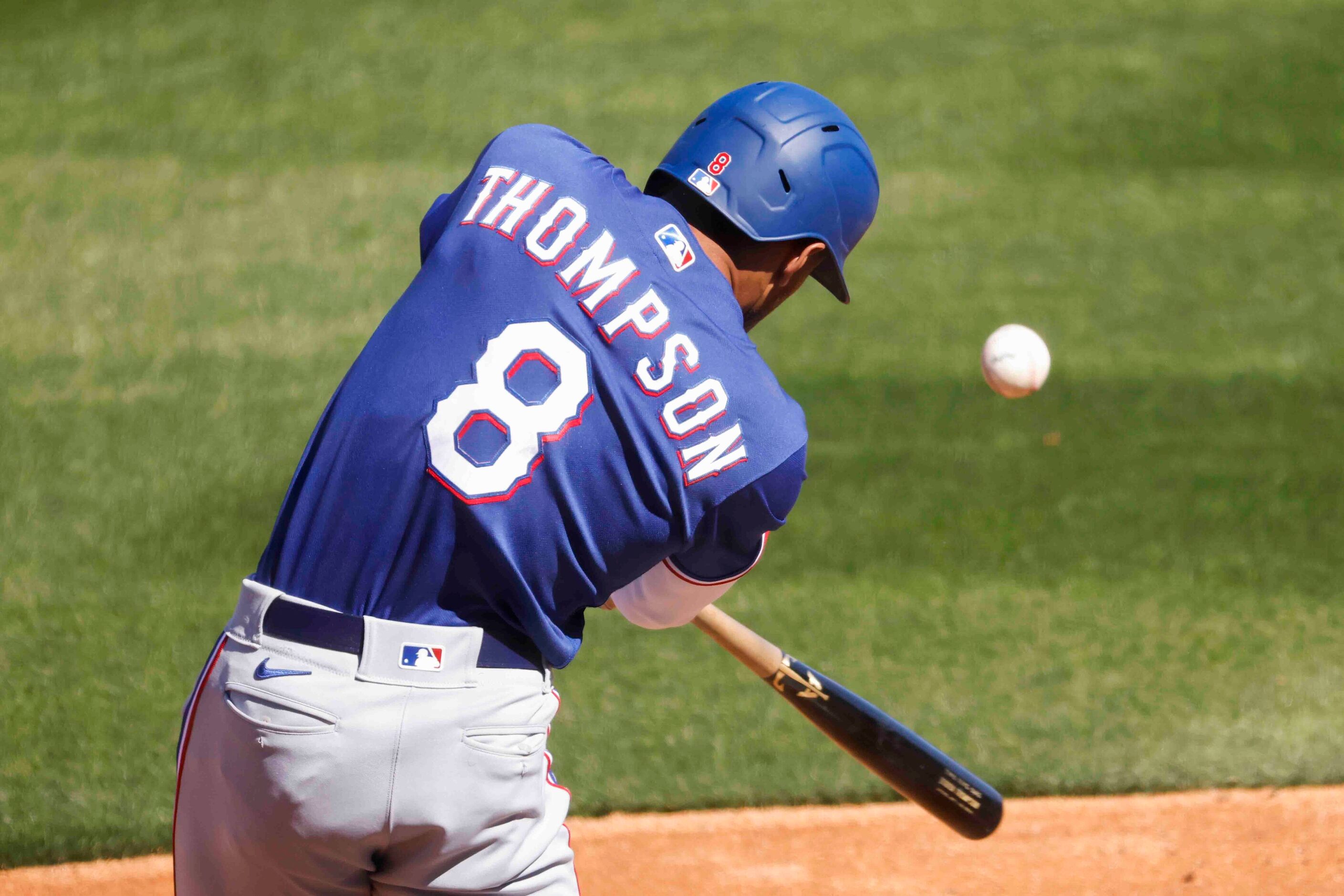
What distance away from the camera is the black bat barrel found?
3.62 metres

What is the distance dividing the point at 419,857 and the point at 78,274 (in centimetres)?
659

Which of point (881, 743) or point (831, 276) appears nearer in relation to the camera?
point (831, 276)

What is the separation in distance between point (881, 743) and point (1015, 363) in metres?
2.22

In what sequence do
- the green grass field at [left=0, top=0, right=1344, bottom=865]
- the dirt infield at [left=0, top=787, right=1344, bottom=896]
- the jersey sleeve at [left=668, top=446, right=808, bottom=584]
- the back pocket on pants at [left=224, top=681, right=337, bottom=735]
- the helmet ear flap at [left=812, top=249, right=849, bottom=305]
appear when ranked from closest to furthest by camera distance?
the back pocket on pants at [left=224, top=681, right=337, bottom=735] → the jersey sleeve at [left=668, top=446, right=808, bottom=584] → the helmet ear flap at [left=812, top=249, right=849, bottom=305] → the dirt infield at [left=0, top=787, right=1344, bottom=896] → the green grass field at [left=0, top=0, right=1344, bottom=865]

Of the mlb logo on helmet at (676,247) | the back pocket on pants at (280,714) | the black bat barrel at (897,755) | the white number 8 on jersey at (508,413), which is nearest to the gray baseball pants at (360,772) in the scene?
the back pocket on pants at (280,714)

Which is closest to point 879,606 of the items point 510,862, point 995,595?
point 995,595

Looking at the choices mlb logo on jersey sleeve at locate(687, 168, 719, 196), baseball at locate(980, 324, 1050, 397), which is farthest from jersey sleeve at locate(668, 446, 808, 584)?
baseball at locate(980, 324, 1050, 397)

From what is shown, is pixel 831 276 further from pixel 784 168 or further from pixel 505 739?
pixel 505 739

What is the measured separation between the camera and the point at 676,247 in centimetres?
235

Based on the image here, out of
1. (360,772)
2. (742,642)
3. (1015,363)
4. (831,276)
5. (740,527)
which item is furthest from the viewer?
(1015,363)

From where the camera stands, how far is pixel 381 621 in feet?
6.84

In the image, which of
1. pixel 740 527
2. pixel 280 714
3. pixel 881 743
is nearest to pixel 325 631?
pixel 280 714

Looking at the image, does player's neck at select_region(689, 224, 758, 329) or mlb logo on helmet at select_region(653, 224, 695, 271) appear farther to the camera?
player's neck at select_region(689, 224, 758, 329)

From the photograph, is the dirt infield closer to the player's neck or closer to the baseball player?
the baseball player
